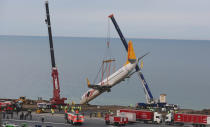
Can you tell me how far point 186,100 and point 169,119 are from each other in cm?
10294

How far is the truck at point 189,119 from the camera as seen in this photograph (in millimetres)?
75750

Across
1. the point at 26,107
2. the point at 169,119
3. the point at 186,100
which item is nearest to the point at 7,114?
the point at 26,107

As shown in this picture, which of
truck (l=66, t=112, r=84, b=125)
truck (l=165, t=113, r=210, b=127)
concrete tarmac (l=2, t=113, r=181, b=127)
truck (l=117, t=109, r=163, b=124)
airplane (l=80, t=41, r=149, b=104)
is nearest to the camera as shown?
truck (l=66, t=112, r=84, b=125)

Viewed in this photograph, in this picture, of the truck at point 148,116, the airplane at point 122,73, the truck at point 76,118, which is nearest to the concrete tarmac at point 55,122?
the truck at point 76,118

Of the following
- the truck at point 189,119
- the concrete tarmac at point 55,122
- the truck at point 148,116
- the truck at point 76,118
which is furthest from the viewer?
the truck at point 148,116

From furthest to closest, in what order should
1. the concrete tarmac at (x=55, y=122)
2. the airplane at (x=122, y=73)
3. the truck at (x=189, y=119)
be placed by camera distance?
1. the airplane at (x=122, y=73)
2. the concrete tarmac at (x=55, y=122)
3. the truck at (x=189, y=119)

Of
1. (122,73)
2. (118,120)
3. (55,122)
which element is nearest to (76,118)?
(55,122)

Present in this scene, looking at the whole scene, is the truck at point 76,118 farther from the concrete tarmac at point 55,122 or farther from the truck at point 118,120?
the truck at point 118,120

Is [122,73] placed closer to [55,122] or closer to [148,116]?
[148,116]

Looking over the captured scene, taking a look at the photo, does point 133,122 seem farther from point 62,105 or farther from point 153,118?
point 62,105

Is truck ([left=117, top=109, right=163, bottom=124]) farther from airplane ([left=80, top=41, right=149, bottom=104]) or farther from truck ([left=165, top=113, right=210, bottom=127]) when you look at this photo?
airplane ([left=80, top=41, right=149, bottom=104])

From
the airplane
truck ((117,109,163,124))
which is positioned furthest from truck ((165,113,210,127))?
the airplane

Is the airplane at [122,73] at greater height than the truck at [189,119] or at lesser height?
greater

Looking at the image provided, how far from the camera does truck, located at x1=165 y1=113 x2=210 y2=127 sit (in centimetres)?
7575
